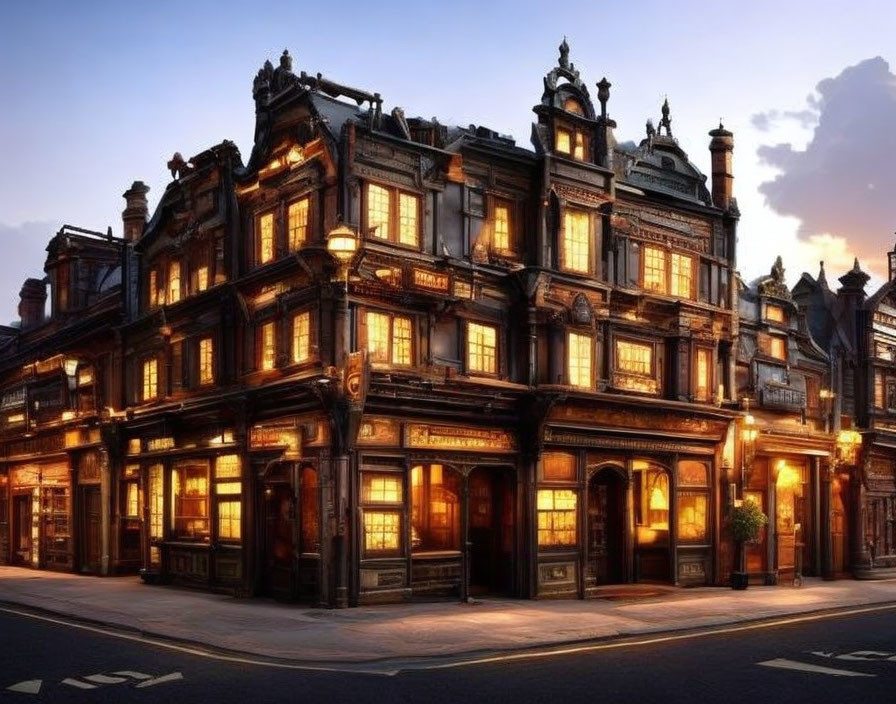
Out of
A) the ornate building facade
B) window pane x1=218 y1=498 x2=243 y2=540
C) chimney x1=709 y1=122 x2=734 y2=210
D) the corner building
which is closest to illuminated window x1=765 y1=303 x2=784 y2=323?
the ornate building facade

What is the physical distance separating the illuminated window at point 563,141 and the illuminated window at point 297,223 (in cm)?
646

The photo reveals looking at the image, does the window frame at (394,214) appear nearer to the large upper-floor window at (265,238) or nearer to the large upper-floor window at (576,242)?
the large upper-floor window at (265,238)

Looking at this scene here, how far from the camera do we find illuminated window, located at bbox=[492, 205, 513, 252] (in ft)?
86.5

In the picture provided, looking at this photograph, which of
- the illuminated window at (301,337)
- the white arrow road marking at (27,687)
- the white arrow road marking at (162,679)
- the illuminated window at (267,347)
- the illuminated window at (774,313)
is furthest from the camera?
the illuminated window at (774,313)

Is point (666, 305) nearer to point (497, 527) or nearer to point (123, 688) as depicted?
point (497, 527)

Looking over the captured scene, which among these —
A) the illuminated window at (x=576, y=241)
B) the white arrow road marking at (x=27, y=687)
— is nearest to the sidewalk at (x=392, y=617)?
the white arrow road marking at (x=27, y=687)

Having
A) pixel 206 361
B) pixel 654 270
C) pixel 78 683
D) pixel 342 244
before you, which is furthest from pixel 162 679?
pixel 654 270

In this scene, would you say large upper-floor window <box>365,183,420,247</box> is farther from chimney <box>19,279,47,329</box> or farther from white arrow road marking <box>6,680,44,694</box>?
chimney <box>19,279,47,329</box>

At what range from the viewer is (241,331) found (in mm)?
26891

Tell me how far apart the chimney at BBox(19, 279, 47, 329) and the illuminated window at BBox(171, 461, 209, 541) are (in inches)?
618

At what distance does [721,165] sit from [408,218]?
1099cm

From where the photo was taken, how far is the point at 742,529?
95.5 ft

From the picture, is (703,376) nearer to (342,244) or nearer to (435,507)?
(435,507)

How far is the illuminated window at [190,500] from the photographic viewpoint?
2784 centimetres
